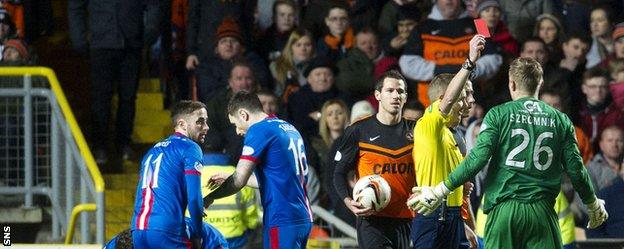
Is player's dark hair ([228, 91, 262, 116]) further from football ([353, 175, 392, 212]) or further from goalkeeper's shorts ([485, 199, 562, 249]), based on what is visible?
goalkeeper's shorts ([485, 199, 562, 249])

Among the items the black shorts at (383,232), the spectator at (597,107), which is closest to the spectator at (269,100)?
the spectator at (597,107)

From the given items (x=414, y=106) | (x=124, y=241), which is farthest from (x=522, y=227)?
(x=414, y=106)

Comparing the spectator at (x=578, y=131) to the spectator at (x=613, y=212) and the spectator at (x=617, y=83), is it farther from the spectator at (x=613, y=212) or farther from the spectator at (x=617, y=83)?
the spectator at (x=613, y=212)

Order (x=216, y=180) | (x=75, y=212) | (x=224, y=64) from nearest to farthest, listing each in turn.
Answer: (x=216, y=180) → (x=75, y=212) → (x=224, y=64)

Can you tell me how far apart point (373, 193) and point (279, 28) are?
19.8 ft

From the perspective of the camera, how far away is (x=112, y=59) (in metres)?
15.7

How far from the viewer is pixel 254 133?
1097 cm

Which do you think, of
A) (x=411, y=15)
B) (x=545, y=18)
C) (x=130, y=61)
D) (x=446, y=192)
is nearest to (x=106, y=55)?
(x=130, y=61)

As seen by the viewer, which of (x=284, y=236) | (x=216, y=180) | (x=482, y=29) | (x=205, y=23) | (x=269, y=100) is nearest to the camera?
(x=482, y=29)

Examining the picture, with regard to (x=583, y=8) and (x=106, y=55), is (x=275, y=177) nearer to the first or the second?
(x=106, y=55)

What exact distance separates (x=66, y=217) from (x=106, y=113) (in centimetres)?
186

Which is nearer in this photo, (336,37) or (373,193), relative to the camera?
(373,193)

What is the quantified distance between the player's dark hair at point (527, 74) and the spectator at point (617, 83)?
19.2ft

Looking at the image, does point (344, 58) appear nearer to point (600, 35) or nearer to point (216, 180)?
point (600, 35)
